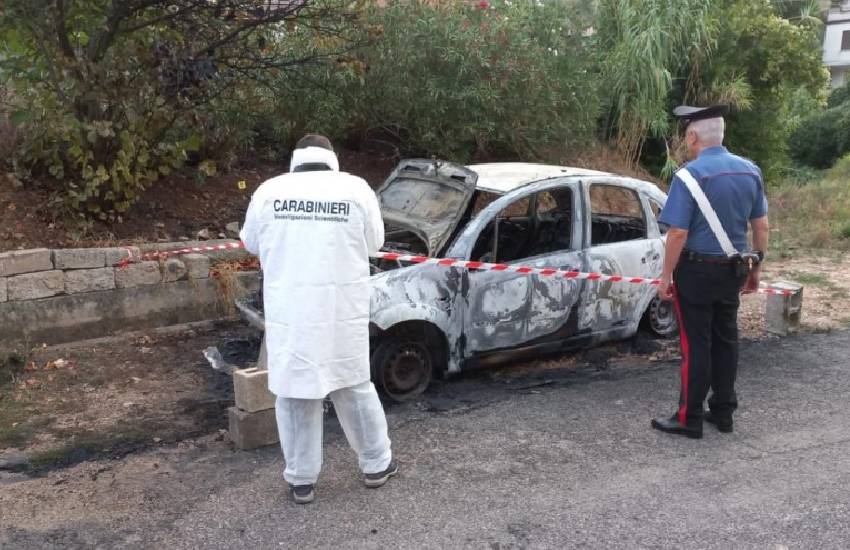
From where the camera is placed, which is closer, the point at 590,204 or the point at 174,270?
the point at 590,204

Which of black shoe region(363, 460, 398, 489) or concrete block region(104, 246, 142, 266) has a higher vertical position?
concrete block region(104, 246, 142, 266)

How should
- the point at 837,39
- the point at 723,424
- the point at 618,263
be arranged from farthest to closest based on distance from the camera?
1. the point at 837,39
2. the point at 618,263
3. the point at 723,424

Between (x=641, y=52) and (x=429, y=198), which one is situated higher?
(x=641, y=52)

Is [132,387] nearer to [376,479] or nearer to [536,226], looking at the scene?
[376,479]

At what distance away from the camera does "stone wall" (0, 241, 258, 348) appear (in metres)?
6.44

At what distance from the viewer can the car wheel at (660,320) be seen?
686 centimetres

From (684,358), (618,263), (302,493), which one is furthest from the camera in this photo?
(618,263)

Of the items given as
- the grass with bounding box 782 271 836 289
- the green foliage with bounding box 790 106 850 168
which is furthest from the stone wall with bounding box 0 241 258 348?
the green foliage with bounding box 790 106 850 168

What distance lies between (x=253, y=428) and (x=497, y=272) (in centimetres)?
203

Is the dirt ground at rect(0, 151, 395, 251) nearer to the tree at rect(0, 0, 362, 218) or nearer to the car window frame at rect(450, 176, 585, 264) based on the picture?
the tree at rect(0, 0, 362, 218)

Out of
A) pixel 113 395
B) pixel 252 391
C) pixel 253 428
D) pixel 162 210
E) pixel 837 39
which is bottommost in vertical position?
pixel 113 395

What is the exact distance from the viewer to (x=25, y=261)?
254 inches

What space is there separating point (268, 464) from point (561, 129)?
674 cm

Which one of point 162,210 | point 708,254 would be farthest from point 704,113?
point 162,210
